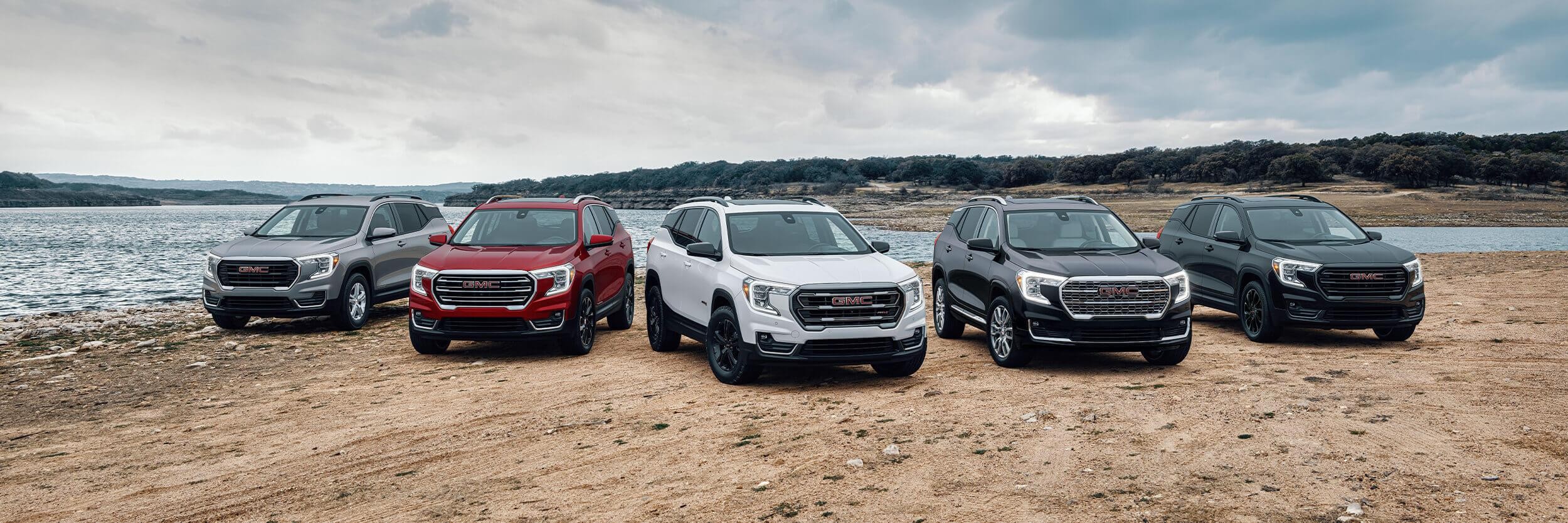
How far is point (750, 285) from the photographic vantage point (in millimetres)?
8555

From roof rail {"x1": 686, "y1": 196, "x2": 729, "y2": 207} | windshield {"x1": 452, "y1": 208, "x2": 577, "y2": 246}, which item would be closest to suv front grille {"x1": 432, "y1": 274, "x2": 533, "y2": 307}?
windshield {"x1": 452, "y1": 208, "x2": 577, "y2": 246}

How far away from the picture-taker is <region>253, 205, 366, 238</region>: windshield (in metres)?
13.9

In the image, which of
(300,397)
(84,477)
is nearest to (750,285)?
(300,397)

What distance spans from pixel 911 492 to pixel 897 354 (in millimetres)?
3130

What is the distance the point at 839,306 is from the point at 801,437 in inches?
69.6

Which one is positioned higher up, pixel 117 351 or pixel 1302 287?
pixel 1302 287

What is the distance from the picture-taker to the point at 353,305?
1373 centimetres

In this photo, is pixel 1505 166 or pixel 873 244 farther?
pixel 1505 166

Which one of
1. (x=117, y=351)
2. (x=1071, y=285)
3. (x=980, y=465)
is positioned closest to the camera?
(x=980, y=465)

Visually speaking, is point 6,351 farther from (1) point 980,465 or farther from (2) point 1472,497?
(2) point 1472,497

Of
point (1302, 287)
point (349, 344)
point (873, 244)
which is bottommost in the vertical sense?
point (349, 344)

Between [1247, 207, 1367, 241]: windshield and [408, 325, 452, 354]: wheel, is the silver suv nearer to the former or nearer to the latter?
[408, 325, 452, 354]: wheel

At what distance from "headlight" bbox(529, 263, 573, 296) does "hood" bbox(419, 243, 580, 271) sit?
0.20 ft

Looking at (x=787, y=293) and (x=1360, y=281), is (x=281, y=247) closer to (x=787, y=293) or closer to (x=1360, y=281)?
(x=787, y=293)
